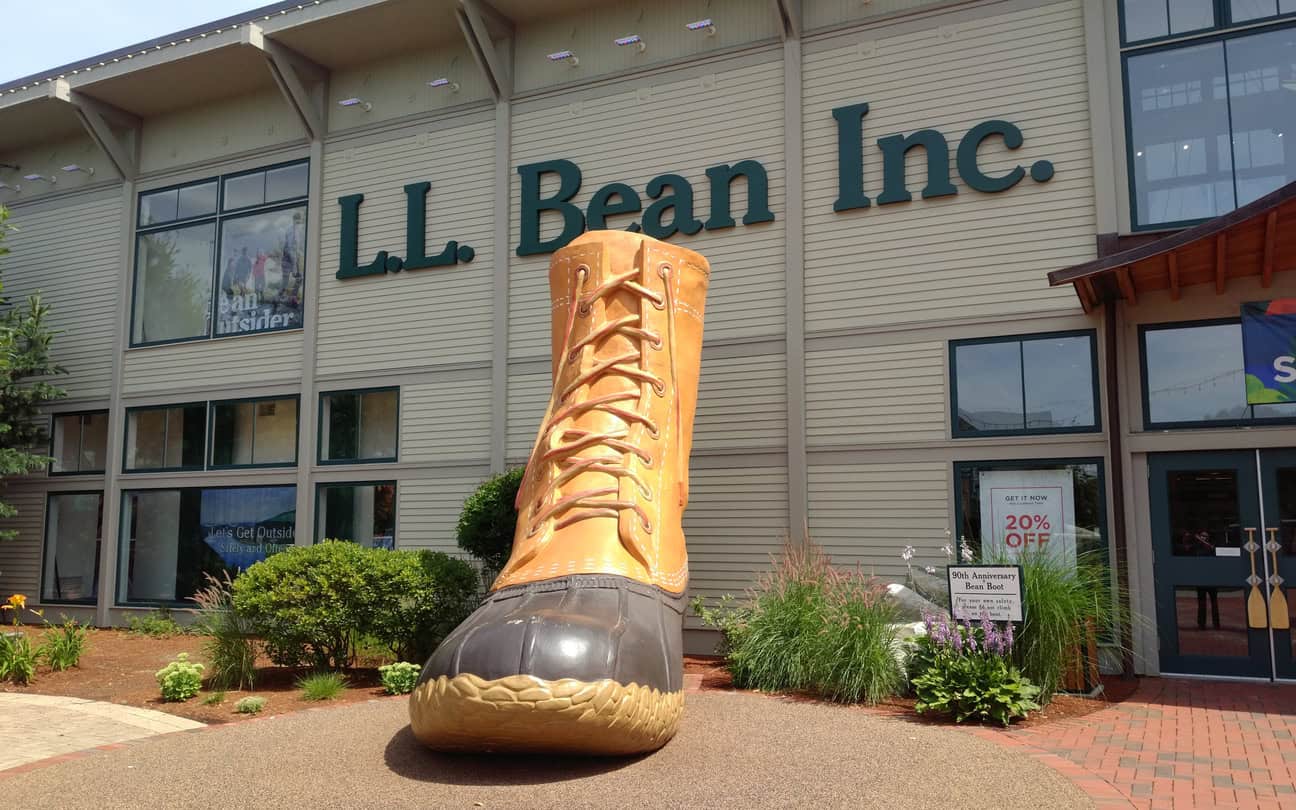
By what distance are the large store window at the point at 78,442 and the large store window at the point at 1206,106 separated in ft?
45.1

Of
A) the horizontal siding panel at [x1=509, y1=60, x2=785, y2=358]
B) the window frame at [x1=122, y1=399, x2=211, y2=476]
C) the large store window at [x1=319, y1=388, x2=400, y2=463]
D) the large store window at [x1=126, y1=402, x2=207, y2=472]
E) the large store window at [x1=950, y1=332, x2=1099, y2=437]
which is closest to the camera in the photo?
the large store window at [x1=950, y1=332, x2=1099, y2=437]

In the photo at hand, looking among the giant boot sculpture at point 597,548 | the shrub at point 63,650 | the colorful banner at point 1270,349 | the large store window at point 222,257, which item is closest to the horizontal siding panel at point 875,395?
the colorful banner at point 1270,349

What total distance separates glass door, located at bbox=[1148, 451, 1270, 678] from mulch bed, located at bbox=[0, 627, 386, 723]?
6651 millimetres

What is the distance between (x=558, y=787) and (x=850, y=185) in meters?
7.41

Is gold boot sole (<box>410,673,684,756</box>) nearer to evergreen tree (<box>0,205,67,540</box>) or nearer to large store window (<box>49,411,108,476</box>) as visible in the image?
evergreen tree (<box>0,205,67,540</box>)

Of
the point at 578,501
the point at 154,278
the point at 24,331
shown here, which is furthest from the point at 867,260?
the point at 24,331

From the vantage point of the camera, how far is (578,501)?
18.0ft

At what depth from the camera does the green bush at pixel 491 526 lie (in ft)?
32.0

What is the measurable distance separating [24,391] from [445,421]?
670 cm

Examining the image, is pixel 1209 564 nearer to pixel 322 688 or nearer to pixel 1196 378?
pixel 1196 378

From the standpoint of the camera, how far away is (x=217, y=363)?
43.9 feet

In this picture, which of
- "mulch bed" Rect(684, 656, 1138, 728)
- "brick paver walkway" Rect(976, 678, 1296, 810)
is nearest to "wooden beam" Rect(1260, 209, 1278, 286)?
"brick paver walkway" Rect(976, 678, 1296, 810)

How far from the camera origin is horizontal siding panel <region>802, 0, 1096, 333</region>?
916 cm

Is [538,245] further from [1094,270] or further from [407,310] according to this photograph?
[1094,270]
